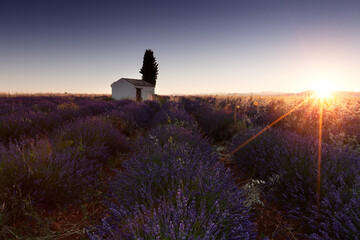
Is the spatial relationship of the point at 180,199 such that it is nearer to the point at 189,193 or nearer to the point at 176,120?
the point at 189,193

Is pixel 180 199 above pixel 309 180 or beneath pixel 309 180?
above

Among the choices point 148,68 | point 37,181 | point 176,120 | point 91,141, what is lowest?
point 37,181

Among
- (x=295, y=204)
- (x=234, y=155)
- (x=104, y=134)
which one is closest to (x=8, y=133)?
(x=104, y=134)

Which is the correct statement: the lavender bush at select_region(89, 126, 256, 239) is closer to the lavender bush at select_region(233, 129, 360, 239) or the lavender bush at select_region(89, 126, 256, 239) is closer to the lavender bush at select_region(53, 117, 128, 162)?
the lavender bush at select_region(233, 129, 360, 239)

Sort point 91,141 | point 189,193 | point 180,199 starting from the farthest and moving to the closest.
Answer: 1. point 91,141
2. point 189,193
3. point 180,199

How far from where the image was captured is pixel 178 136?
11.4ft

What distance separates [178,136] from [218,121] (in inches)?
102

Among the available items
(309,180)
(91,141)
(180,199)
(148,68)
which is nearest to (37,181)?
(91,141)

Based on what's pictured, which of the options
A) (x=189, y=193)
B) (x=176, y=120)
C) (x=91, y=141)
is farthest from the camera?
(x=176, y=120)

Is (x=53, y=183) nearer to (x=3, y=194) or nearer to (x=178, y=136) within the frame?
(x=3, y=194)

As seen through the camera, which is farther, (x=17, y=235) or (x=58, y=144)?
(x=58, y=144)

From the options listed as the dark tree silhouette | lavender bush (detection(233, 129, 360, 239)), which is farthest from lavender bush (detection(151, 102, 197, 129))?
the dark tree silhouette

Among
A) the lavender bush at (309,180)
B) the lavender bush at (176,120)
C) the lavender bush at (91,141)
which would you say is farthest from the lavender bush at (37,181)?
the lavender bush at (176,120)

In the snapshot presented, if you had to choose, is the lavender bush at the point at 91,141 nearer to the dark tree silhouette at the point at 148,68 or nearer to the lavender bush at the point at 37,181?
the lavender bush at the point at 37,181
